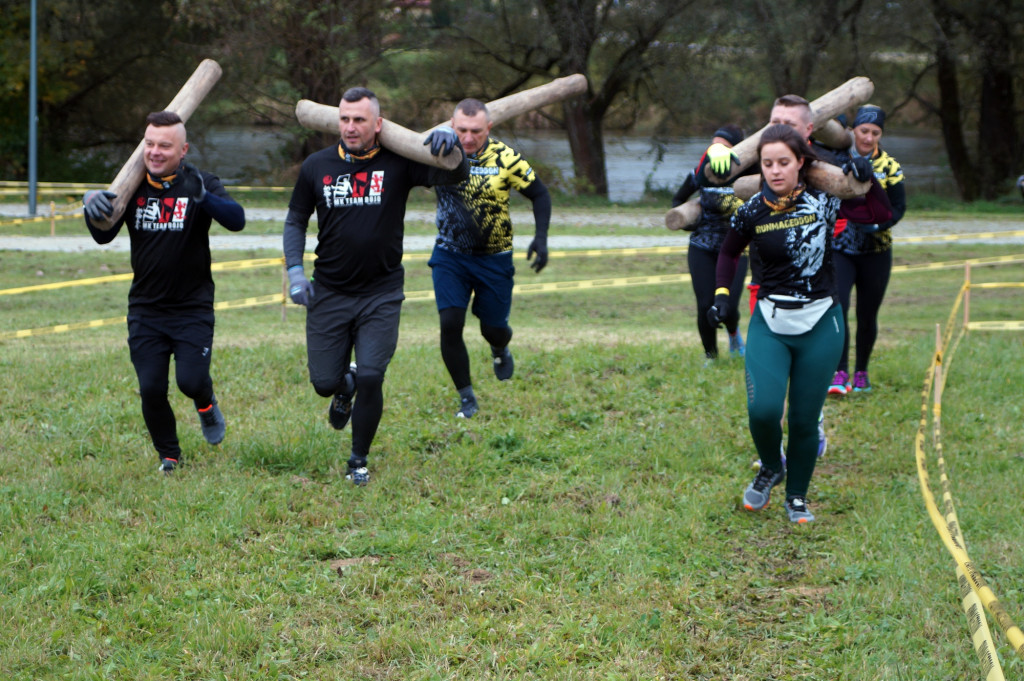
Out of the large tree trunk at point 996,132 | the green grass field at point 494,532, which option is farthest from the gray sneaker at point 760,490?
the large tree trunk at point 996,132

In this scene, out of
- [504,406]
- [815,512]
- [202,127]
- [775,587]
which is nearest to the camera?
[775,587]

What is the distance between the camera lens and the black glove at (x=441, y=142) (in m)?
5.91

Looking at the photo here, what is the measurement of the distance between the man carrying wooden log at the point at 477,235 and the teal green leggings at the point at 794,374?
2.03 metres

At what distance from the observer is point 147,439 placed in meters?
6.97

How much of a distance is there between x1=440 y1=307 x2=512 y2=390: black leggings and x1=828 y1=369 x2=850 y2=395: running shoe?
2.71 meters

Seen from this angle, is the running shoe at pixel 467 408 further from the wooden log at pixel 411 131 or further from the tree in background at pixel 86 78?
the tree in background at pixel 86 78

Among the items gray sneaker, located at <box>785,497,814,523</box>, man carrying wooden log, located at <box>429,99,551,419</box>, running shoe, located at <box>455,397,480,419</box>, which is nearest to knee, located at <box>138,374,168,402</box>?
man carrying wooden log, located at <box>429,99,551,419</box>

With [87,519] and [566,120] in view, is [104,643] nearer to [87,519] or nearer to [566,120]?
[87,519]

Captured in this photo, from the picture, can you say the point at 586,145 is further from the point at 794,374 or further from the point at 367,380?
the point at 794,374

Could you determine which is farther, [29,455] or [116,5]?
[116,5]

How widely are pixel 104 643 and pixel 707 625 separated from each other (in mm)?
2500

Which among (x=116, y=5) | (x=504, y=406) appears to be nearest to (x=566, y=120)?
(x=116, y=5)

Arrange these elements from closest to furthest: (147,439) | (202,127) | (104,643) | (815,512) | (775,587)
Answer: (104,643), (775,587), (815,512), (147,439), (202,127)

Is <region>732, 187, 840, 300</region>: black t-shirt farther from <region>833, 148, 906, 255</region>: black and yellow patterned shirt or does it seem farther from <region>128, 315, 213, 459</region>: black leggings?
<region>128, 315, 213, 459</region>: black leggings
